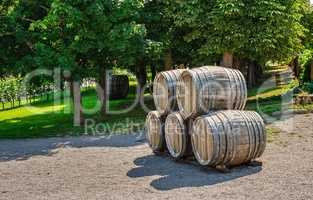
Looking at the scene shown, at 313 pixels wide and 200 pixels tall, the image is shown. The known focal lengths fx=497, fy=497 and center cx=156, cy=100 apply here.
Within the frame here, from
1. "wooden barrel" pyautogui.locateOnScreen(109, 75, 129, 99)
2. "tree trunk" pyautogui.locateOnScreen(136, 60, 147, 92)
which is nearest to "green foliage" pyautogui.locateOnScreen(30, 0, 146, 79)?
"tree trunk" pyautogui.locateOnScreen(136, 60, 147, 92)

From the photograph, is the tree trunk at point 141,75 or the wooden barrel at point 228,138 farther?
the tree trunk at point 141,75

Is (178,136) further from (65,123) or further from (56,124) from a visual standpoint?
(56,124)

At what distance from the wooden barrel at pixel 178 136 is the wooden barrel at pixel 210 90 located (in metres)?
0.23

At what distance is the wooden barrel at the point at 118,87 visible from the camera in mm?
32312

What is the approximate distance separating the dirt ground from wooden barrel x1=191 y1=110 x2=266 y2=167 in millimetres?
285

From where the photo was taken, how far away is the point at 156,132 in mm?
12656

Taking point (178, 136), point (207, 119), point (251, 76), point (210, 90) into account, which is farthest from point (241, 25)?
point (251, 76)

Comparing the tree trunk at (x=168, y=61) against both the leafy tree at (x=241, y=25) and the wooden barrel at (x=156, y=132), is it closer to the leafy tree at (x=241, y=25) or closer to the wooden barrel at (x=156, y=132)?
the leafy tree at (x=241, y=25)

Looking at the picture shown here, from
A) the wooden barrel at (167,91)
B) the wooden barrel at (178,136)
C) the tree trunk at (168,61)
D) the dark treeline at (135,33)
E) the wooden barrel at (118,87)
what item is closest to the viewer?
the wooden barrel at (178,136)

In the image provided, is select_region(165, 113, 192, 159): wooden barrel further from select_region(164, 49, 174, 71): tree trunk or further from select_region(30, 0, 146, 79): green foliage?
select_region(164, 49, 174, 71): tree trunk

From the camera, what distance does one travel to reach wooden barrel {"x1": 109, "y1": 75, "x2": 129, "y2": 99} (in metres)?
32.3

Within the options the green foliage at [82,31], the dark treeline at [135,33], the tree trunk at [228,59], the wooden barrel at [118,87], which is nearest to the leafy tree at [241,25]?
the dark treeline at [135,33]

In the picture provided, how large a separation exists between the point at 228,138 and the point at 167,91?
249 centimetres

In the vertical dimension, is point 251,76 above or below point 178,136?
above
